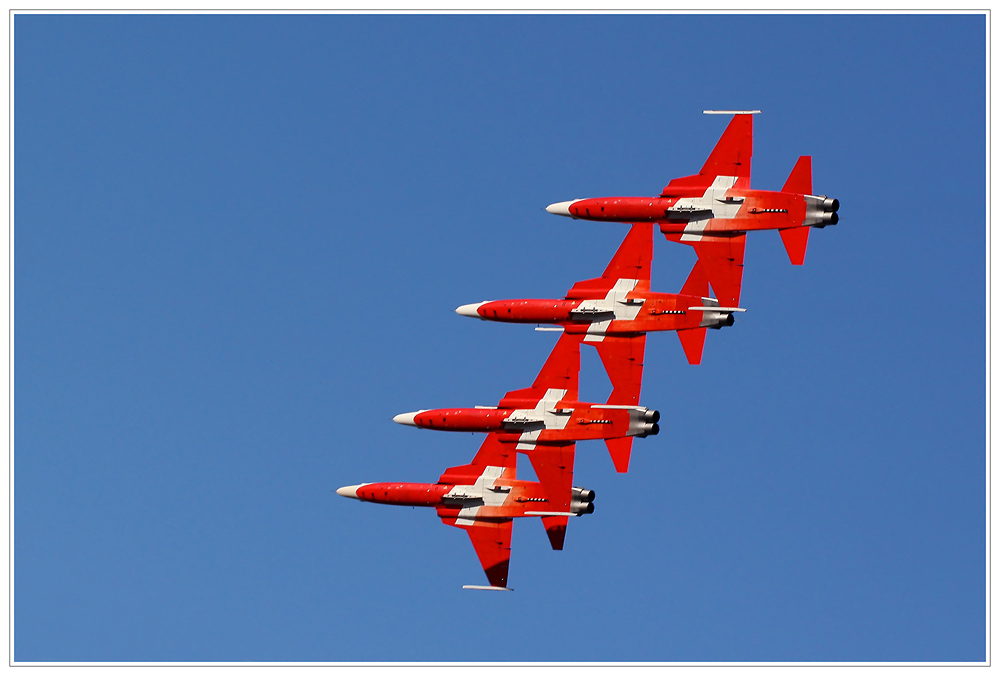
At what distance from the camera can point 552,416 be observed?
13725cm

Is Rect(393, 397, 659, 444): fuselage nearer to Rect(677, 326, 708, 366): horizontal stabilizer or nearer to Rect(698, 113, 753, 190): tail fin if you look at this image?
Rect(677, 326, 708, 366): horizontal stabilizer

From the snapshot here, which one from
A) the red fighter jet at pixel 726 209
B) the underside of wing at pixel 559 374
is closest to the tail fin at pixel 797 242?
the red fighter jet at pixel 726 209

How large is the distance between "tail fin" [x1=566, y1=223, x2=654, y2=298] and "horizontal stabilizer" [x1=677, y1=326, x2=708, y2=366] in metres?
3.49

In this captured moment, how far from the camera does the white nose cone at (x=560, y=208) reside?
13750cm

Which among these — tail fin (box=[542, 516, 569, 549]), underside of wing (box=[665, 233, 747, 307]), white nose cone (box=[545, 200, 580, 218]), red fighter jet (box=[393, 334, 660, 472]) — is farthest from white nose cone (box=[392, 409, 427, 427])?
underside of wing (box=[665, 233, 747, 307])

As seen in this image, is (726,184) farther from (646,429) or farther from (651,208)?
(646,429)

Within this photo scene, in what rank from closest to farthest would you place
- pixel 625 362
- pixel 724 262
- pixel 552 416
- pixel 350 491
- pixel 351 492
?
pixel 724 262 → pixel 625 362 → pixel 552 416 → pixel 351 492 → pixel 350 491

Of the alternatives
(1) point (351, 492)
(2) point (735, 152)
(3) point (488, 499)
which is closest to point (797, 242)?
(2) point (735, 152)

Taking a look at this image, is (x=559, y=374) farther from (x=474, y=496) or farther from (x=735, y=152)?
(x=735, y=152)

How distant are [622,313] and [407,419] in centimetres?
1417

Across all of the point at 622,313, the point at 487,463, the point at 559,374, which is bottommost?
the point at 487,463

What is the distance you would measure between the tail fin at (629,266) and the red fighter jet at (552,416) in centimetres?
289
